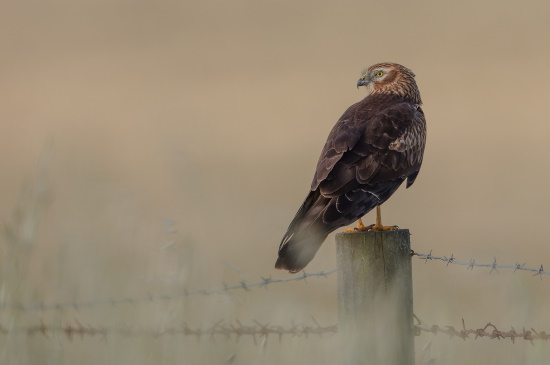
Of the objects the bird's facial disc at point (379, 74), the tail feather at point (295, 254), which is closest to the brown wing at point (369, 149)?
the tail feather at point (295, 254)

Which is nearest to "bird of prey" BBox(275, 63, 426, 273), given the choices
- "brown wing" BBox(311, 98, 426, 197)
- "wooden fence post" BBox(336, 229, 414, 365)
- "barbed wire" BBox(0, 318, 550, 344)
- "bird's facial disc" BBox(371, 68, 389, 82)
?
"brown wing" BBox(311, 98, 426, 197)

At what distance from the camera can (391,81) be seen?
8.48m

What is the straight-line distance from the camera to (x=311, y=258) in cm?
573

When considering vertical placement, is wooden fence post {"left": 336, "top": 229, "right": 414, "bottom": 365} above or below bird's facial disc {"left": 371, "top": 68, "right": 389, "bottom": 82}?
below

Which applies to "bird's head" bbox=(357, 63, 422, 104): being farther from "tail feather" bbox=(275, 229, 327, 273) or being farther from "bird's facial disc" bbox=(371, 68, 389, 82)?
"tail feather" bbox=(275, 229, 327, 273)

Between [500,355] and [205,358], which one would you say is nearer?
[205,358]

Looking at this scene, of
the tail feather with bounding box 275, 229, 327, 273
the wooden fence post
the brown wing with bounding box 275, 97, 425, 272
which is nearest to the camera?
the wooden fence post

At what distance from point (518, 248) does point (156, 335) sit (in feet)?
49.9

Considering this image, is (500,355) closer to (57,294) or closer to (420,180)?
(57,294)

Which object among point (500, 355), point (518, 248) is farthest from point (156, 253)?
point (518, 248)

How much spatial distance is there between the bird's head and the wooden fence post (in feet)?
11.9

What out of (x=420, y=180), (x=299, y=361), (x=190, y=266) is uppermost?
(x=420, y=180)

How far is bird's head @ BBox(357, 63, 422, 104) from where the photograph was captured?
8.34m

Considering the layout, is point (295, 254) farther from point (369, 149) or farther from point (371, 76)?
point (371, 76)
